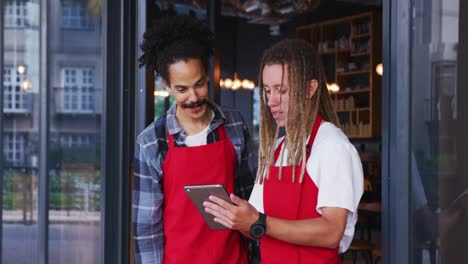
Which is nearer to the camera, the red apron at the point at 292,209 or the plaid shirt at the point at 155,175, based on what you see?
the red apron at the point at 292,209

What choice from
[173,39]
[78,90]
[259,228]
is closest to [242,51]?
[78,90]

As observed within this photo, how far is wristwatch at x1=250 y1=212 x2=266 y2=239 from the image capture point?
2096 millimetres

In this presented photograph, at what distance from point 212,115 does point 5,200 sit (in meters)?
2.14

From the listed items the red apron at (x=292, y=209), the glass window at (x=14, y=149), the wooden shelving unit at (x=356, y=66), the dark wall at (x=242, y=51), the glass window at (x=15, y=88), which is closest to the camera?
the red apron at (x=292, y=209)

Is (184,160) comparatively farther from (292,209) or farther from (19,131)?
(19,131)

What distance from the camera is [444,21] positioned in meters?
2.29

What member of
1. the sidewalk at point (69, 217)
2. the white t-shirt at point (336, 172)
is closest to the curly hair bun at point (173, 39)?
the white t-shirt at point (336, 172)

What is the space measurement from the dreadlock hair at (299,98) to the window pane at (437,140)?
28 cm

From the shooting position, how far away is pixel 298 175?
220 cm

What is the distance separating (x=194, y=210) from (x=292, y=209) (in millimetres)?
680

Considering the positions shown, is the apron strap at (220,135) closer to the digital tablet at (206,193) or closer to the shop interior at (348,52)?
the digital tablet at (206,193)

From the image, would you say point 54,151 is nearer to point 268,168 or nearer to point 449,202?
point 268,168

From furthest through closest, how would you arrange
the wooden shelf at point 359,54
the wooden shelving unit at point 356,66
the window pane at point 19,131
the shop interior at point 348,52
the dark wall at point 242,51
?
1. the dark wall at point 242,51
2. the wooden shelf at point 359,54
3. the wooden shelving unit at point 356,66
4. the shop interior at point 348,52
5. the window pane at point 19,131

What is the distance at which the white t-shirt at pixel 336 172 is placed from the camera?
207 cm
